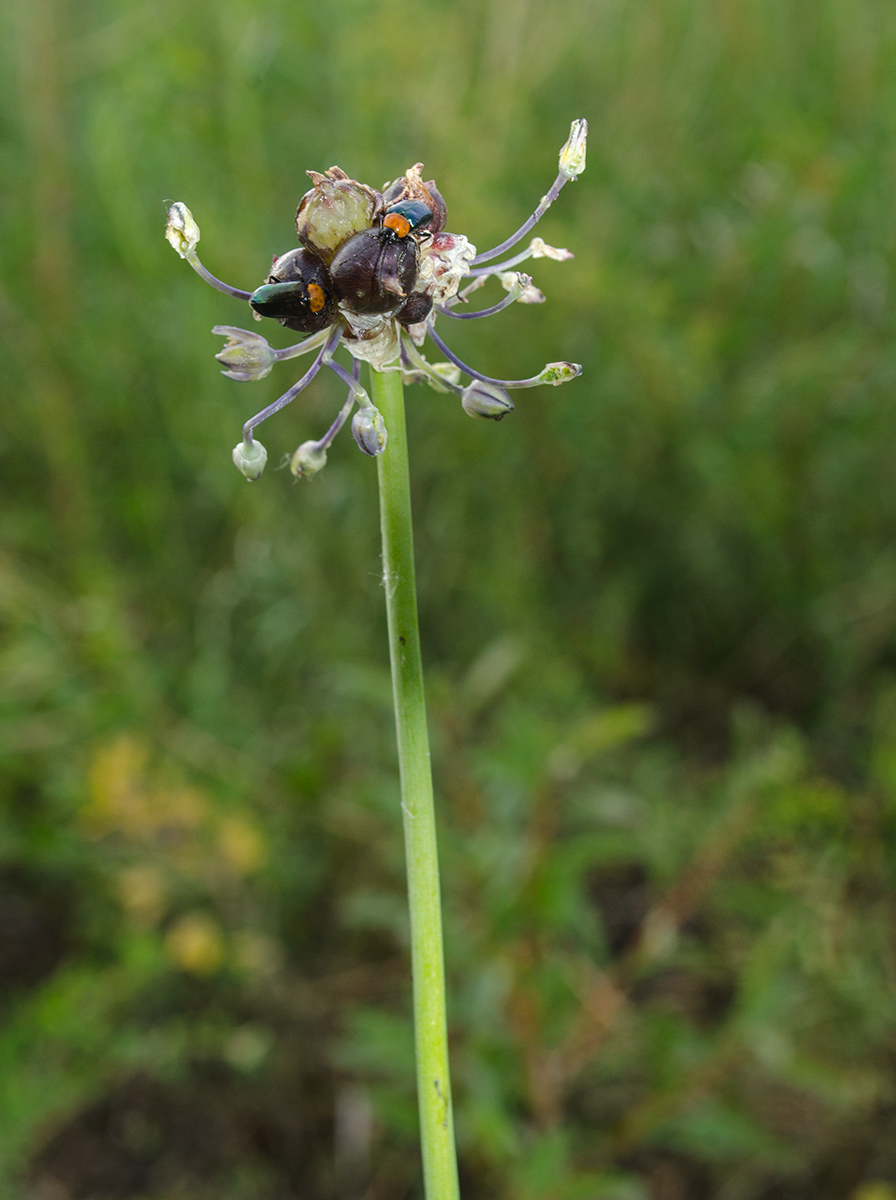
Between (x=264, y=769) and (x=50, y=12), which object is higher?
(x=50, y=12)

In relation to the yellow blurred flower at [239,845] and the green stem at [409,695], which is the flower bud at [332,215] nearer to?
the green stem at [409,695]

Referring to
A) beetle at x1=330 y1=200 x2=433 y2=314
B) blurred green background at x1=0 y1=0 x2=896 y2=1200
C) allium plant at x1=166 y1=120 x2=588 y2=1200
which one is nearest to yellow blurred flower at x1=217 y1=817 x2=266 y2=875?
blurred green background at x1=0 y1=0 x2=896 y2=1200

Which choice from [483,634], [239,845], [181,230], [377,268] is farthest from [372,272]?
[483,634]

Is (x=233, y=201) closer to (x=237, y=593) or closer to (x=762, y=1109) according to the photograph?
(x=237, y=593)

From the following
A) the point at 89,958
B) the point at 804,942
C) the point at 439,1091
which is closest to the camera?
the point at 439,1091

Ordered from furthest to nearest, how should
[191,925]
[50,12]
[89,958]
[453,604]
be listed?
[50,12], [453,604], [89,958], [191,925]

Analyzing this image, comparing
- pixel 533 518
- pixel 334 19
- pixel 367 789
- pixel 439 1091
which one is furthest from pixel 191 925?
pixel 334 19

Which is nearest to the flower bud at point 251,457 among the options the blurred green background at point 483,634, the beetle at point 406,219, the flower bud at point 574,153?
the beetle at point 406,219
